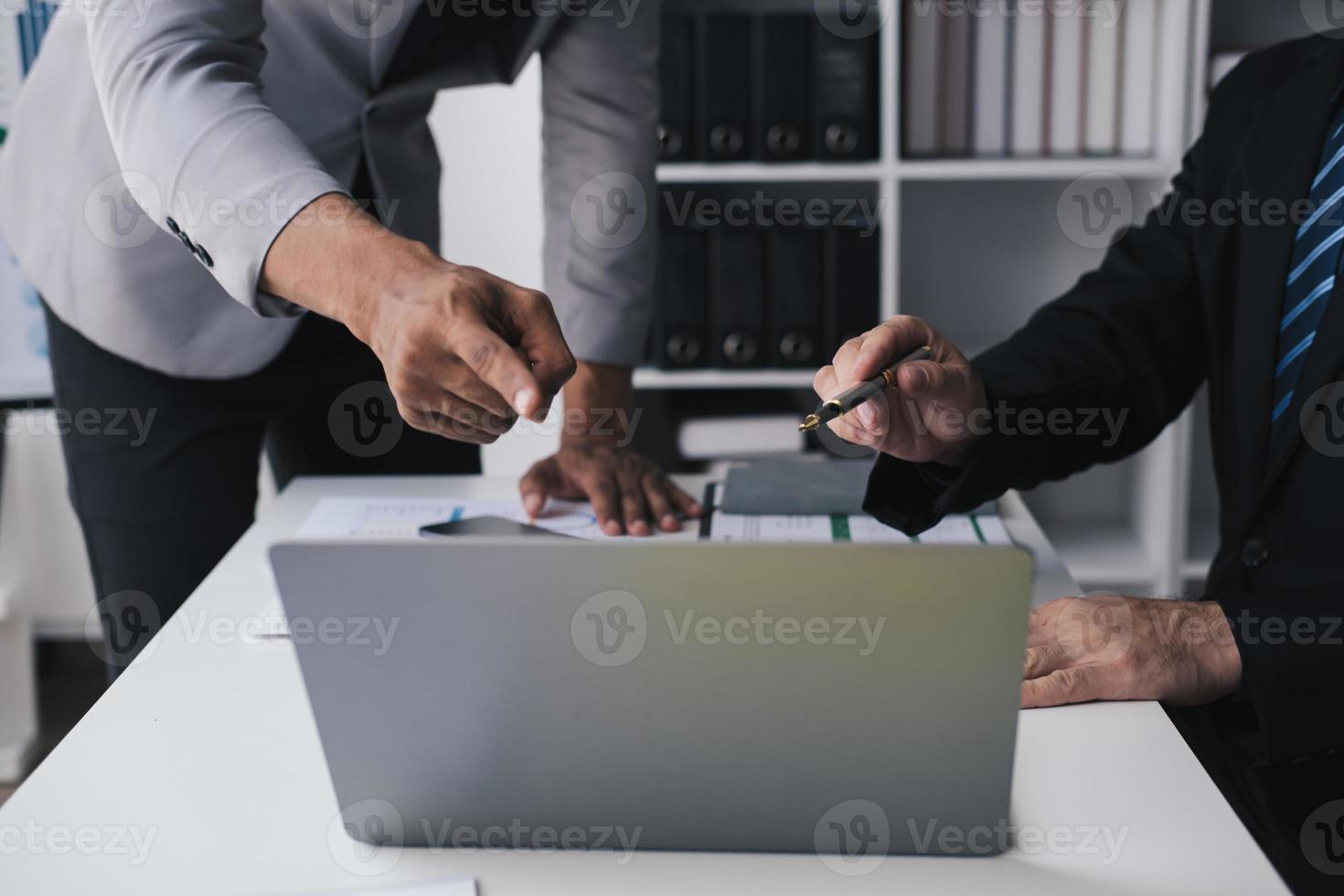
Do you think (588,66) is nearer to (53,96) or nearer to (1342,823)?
(53,96)

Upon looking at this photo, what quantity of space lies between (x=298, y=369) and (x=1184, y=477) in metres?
1.58

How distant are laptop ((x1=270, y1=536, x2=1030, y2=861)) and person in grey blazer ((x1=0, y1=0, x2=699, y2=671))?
9.5 inches

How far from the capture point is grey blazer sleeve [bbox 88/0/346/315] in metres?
0.92

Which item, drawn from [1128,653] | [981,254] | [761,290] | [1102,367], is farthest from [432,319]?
[981,254]

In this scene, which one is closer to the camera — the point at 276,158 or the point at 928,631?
the point at 928,631

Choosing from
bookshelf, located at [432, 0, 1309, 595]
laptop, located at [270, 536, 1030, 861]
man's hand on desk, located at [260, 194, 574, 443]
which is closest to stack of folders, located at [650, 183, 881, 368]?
bookshelf, located at [432, 0, 1309, 595]

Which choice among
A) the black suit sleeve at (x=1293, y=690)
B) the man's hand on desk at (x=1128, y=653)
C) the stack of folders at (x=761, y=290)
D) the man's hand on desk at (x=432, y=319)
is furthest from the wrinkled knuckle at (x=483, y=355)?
the stack of folders at (x=761, y=290)

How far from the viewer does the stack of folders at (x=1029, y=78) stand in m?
2.17

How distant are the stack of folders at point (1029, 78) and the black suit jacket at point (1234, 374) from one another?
826 millimetres

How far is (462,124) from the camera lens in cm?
254

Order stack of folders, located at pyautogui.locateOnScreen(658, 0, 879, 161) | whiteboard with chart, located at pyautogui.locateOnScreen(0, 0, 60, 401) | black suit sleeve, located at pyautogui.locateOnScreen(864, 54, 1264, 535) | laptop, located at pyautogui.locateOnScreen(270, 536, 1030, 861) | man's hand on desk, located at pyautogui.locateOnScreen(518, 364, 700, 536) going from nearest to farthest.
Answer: laptop, located at pyautogui.locateOnScreen(270, 536, 1030, 861)
black suit sleeve, located at pyautogui.locateOnScreen(864, 54, 1264, 535)
man's hand on desk, located at pyautogui.locateOnScreen(518, 364, 700, 536)
stack of folders, located at pyautogui.locateOnScreen(658, 0, 879, 161)
whiteboard with chart, located at pyautogui.locateOnScreen(0, 0, 60, 401)

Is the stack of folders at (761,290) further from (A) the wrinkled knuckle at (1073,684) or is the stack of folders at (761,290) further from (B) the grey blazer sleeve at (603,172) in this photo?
(A) the wrinkled knuckle at (1073,684)

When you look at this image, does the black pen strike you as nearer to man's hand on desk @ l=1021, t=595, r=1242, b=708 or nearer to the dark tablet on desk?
man's hand on desk @ l=1021, t=595, r=1242, b=708

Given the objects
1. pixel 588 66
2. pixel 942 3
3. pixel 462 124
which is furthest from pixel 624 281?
pixel 462 124
